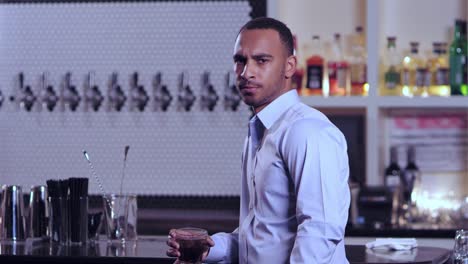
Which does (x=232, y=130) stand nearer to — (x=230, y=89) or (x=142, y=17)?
(x=230, y=89)

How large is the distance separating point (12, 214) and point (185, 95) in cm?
195

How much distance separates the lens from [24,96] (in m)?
4.97

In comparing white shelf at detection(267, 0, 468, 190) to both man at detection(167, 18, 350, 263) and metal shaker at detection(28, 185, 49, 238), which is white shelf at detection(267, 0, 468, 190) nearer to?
metal shaker at detection(28, 185, 49, 238)

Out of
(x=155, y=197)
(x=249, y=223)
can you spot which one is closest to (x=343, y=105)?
(x=155, y=197)

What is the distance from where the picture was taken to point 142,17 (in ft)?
16.0

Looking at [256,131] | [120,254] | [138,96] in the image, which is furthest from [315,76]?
[256,131]

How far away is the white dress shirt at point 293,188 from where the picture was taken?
71.1 inches

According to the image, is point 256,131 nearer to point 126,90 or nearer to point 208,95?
point 208,95

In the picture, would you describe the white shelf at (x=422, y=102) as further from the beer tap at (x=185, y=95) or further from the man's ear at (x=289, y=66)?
the man's ear at (x=289, y=66)

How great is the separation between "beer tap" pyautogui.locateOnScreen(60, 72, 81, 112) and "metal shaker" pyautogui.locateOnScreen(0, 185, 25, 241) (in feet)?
6.35

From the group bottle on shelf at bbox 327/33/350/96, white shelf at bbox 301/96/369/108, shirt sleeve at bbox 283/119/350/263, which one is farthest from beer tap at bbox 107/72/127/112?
shirt sleeve at bbox 283/119/350/263

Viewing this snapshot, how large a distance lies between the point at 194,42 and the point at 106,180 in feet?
2.94

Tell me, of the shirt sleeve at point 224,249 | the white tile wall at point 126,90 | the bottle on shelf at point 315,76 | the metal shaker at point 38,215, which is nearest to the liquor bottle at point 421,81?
the bottle on shelf at point 315,76

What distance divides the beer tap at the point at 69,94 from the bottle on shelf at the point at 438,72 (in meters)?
1.89
